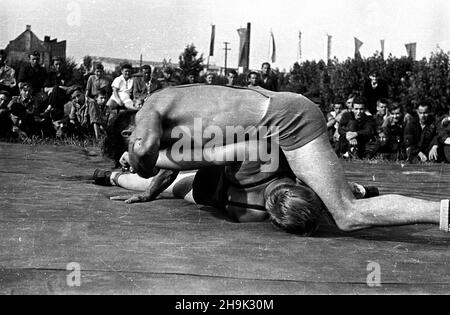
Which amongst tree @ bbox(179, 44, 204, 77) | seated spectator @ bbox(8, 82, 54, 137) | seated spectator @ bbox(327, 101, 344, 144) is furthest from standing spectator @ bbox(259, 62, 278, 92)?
tree @ bbox(179, 44, 204, 77)

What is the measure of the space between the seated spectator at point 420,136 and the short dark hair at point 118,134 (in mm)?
5053

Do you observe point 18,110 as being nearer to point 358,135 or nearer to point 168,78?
point 168,78

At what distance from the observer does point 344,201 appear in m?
3.22

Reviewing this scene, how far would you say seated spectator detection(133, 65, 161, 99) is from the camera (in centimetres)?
966

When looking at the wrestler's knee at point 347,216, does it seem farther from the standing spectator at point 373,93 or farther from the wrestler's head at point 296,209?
the standing spectator at point 373,93

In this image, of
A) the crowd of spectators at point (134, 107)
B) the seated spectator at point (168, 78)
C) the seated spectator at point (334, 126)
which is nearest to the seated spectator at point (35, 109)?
the crowd of spectators at point (134, 107)

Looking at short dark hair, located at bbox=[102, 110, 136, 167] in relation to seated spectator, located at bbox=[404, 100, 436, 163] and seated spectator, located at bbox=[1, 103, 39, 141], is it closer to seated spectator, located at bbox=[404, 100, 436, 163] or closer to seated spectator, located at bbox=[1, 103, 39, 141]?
seated spectator, located at bbox=[1, 103, 39, 141]

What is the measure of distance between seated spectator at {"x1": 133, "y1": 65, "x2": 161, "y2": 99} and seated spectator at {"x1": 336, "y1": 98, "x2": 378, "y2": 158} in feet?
9.62

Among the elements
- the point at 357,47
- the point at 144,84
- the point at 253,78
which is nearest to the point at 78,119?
the point at 144,84

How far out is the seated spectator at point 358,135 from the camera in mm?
8148

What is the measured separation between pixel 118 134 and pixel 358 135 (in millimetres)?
4945

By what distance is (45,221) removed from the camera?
3.30 metres
